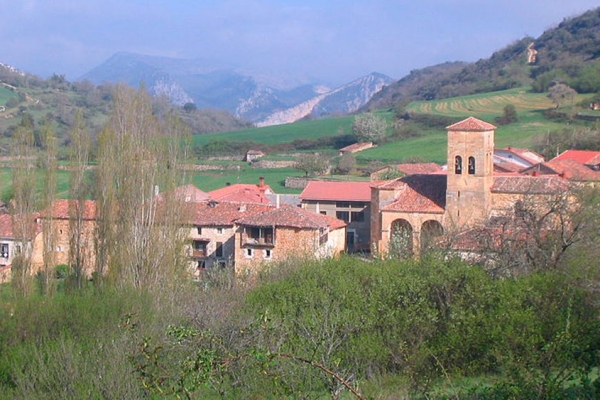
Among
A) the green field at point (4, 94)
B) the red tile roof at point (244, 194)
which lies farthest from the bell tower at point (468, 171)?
the green field at point (4, 94)

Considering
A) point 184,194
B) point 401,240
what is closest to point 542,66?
point 401,240

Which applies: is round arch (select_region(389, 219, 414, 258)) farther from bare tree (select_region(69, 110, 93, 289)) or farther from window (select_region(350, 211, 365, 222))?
bare tree (select_region(69, 110, 93, 289))

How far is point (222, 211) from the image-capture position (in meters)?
31.8

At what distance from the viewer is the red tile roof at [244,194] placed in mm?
36041

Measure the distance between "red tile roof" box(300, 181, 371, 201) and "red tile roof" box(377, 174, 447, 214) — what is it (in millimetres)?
4643

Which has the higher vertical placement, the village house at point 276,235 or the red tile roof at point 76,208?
the red tile roof at point 76,208

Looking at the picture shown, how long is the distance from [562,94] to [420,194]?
36.8 meters

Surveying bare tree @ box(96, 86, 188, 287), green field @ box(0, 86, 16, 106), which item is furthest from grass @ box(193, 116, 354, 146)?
bare tree @ box(96, 86, 188, 287)

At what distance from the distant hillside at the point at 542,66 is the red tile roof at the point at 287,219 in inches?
1630

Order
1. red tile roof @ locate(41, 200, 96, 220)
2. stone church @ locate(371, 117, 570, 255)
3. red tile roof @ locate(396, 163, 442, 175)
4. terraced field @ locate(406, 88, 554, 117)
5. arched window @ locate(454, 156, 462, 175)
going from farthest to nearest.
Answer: terraced field @ locate(406, 88, 554, 117) → red tile roof @ locate(396, 163, 442, 175) → arched window @ locate(454, 156, 462, 175) → stone church @ locate(371, 117, 570, 255) → red tile roof @ locate(41, 200, 96, 220)

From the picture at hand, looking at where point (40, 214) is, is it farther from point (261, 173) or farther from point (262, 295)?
point (261, 173)

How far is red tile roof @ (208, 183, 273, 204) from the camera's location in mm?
36041

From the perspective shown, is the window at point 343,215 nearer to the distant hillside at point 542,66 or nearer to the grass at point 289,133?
the grass at point 289,133

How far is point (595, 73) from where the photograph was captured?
218ft
